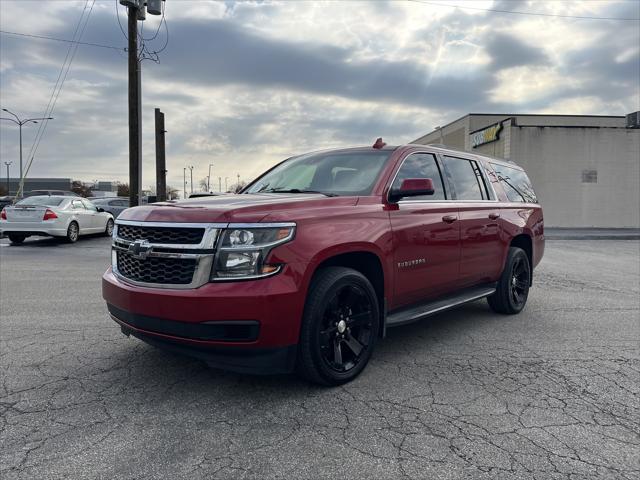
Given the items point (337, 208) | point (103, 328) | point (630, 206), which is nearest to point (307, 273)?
point (337, 208)

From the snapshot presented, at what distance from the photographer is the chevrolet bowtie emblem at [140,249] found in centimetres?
324

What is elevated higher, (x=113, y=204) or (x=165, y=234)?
(x=113, y=204)

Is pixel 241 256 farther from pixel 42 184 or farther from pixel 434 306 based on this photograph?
pixel 42 184

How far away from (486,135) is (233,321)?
85.3ft

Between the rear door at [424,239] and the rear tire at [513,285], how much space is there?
4.14 feet

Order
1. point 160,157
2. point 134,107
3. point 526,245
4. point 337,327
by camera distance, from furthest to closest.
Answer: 1. point 160,157
2. point 134,107
3. point 526,245
4. point 337,327

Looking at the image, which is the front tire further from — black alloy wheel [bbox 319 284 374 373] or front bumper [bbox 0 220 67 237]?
front bumper [bbox 0 220 67 237]

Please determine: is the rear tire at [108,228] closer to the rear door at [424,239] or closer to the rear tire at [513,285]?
the rear tire at [513,285]

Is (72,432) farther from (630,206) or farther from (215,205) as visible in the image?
(630,206)

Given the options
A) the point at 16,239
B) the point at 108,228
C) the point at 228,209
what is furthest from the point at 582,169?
the point at 228,209

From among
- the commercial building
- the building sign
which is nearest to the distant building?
the building sign

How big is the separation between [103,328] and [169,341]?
7.06ft

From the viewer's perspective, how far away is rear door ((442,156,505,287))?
4.85 m

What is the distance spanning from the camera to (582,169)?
23.6 metres
